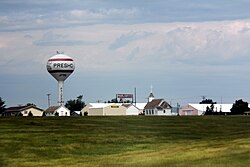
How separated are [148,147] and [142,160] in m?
11.2

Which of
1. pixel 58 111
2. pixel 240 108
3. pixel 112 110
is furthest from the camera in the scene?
pixel 112 110

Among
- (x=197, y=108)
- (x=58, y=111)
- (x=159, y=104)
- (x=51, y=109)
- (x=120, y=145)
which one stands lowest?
(x=120, y=145)

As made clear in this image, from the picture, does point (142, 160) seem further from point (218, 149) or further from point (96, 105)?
point (96, 105)

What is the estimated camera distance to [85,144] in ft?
156

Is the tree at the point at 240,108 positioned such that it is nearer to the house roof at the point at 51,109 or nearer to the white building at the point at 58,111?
the white building at the point at 58,111

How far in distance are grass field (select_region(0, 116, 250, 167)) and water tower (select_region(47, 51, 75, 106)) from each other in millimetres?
60834

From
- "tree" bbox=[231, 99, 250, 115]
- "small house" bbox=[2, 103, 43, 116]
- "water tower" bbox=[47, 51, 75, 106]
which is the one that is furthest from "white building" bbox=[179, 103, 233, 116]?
"water tower" bbox=[47, 51, 75, 106]

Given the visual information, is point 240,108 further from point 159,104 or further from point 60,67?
point 60,67

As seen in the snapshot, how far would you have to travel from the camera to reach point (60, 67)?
134 meters

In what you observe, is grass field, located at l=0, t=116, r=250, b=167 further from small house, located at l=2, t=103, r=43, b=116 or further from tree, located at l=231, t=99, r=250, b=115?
small house, located at l=2, t=103, r=43, b=116

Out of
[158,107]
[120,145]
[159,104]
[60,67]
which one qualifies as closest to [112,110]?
[158,107]

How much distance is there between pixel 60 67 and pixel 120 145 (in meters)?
88.3

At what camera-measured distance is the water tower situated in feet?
440

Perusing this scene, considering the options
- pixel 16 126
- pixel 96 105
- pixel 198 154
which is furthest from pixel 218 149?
pixel 96 105
